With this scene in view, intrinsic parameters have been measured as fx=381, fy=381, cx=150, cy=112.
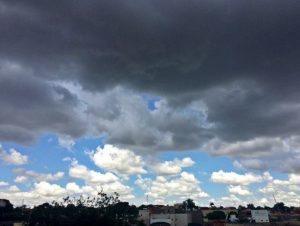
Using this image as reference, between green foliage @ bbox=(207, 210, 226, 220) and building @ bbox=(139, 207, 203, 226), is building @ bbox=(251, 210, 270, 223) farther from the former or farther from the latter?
building @ bbox=(139, 207, 203, 226)

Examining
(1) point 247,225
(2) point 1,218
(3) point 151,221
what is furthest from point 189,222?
(2) point 1,218

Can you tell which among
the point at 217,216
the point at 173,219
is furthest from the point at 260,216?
the point at 173,219

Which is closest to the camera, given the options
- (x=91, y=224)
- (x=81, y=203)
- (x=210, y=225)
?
(x=91, y=224)

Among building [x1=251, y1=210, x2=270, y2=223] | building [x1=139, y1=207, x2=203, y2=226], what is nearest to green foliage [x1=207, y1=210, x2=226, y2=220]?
building [x1=139, y1=207, x2=203, y2=226]

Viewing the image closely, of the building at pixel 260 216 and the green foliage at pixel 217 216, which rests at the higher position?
the green foliage at pixel 217 216

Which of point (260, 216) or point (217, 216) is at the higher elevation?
point (217, 216)

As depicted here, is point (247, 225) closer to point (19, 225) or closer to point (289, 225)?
point (289, 225)

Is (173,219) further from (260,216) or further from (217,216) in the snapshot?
(260,216)

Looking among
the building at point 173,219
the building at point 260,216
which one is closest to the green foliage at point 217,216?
the building at point 173,219

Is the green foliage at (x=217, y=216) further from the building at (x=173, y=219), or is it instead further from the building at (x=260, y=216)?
the building at (x=260, y=216)

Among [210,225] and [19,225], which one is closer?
[19,225]

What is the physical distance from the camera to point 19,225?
129000mm

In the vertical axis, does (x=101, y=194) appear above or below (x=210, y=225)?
above

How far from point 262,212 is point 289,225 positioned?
3765cm
